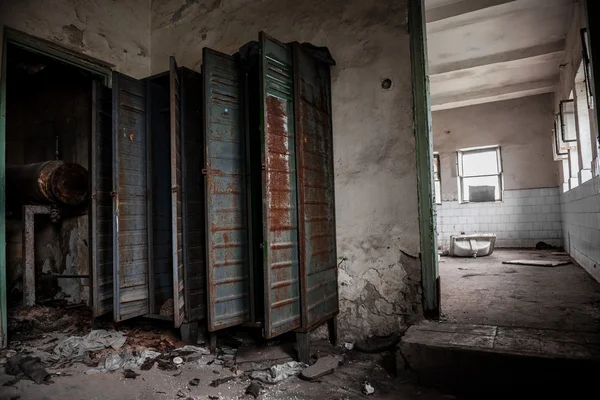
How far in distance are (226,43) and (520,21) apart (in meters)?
4.55

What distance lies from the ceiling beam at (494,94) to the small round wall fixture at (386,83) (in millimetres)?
6403

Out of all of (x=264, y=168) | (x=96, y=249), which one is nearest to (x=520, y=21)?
(x=264, y=168)

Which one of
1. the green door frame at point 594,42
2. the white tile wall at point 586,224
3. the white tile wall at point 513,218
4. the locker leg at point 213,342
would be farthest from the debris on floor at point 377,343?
the white tile wall at point 513,218

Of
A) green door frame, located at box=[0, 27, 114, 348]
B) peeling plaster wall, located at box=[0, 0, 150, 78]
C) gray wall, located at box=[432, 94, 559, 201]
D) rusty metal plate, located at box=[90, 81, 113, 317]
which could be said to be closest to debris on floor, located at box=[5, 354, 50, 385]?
green door frame, located at box=[0, 27, 114, 348]

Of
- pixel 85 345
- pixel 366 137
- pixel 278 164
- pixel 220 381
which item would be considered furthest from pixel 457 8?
pixel 85 345

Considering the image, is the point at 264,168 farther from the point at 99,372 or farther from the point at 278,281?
the point at 99,372

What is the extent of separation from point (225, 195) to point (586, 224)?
486 cm

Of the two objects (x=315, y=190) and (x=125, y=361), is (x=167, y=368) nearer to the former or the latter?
(x=125, y=361)

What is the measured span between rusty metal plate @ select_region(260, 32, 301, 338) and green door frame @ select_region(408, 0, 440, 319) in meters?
0.99

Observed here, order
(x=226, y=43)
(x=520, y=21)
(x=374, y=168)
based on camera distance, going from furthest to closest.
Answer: (x=520, y=21) < (x=226, y=43) < (x=374, y=168)

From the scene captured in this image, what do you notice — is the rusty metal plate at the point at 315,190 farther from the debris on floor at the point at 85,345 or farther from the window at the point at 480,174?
the window at the point at 480,174

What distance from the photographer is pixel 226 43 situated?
384 cm

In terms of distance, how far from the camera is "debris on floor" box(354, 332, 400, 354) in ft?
9.39

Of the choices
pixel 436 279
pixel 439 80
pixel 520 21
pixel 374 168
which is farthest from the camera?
pixel 439 80
